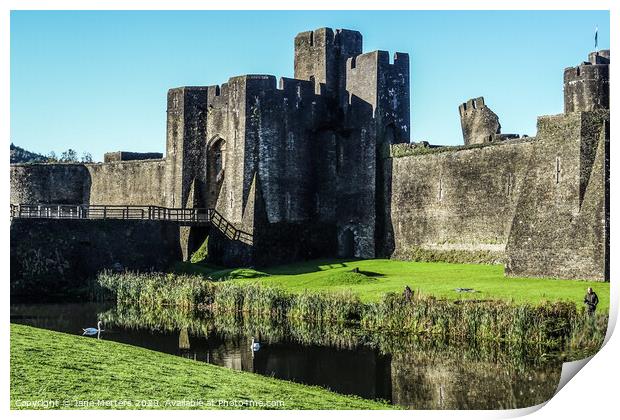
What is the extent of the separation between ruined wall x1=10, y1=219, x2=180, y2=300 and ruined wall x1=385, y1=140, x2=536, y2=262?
29.5 feet

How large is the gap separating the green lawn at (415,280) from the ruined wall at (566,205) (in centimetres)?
57

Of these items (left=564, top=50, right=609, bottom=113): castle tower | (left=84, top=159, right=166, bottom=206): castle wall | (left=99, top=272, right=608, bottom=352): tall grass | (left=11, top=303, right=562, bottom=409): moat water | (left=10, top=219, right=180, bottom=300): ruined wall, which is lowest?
(left=11, top=303, right=562, bottom=409): moat water

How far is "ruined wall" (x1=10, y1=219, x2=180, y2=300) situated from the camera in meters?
33.0

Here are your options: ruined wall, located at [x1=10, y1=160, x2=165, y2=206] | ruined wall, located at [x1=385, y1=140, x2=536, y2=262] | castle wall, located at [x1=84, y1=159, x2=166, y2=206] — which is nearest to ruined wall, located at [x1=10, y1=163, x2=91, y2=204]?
ruined wall, located at [x1=10, y1=160, x2=165, y2=206]

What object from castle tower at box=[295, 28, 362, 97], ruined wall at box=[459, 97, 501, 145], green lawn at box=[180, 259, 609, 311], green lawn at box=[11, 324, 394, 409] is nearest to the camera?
green lawn at box=[11, 324, 394, 409]

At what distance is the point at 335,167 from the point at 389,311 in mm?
14915

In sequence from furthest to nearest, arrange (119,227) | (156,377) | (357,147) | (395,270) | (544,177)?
(357,147) → (119,227) → (395,270) → (544,177) → (156,377)

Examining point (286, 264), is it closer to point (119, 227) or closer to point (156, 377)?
point (119, 227)

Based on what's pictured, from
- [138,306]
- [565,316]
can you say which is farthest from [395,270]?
[565,316]

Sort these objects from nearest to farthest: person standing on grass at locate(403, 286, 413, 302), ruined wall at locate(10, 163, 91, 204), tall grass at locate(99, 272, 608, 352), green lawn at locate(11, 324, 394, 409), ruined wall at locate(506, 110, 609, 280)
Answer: green lawn at locate(11, 324, 394, 409) < tall grass at locate(99, 272, 608, 352) < person standing on grass at locate(403, 286, 413, 302) < ruined wall at locate(506, 110, 609, 280) < ruined wall at locate(10, 163, 91, 204)

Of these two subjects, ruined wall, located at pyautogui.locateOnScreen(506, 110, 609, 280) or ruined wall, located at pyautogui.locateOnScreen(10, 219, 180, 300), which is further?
ruined wall, located at pyautogui.locateOnScreen(10, 219, 180, 300)

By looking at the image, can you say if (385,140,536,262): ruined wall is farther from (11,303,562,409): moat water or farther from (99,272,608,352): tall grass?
(11,303,562,409): moat water

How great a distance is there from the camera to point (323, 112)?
39.7m

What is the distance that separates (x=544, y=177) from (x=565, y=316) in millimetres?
6901
